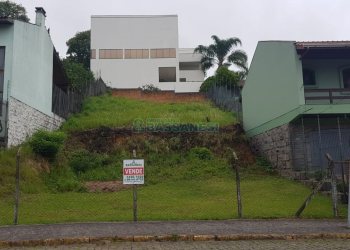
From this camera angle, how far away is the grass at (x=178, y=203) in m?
11.5

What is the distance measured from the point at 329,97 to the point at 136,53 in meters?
31.6

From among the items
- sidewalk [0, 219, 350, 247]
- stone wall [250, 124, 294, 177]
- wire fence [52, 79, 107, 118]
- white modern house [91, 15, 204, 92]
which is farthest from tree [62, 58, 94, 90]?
sidewalk [0, 219, 350, 247]

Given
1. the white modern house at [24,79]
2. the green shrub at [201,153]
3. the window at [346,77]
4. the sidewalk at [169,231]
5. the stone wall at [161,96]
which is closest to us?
the sidewalk at [169,231]

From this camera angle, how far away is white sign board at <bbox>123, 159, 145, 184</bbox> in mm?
10773

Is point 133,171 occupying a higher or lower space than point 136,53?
lower

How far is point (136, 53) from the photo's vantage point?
155 feet

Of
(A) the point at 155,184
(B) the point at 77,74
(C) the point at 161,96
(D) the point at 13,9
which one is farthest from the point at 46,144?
(D) the point at 13,9

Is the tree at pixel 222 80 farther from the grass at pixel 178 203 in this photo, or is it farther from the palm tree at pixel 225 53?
the grass at pixel 178 203

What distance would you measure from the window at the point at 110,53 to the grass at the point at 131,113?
45.7 feet

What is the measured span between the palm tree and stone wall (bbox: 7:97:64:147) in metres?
28.9

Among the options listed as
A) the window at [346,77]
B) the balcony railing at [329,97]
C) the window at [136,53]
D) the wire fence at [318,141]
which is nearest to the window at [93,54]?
the window at [136,53]

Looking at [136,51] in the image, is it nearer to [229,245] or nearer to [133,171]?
[133,171]

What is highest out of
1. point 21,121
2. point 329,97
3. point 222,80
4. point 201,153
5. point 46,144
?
point 222,80

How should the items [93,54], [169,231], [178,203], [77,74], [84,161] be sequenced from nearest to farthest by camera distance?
[169,231], [178,203], [84,161], [77,74], [93,54]
